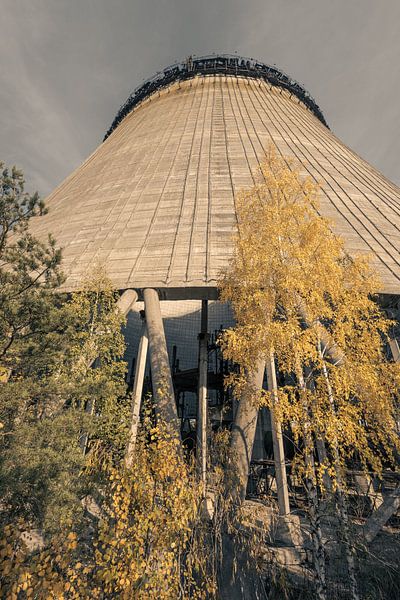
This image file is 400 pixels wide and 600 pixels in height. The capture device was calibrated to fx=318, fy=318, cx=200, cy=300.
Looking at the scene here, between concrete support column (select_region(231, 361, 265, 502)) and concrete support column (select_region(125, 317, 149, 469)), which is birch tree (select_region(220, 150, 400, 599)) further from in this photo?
concrete support column (select_region(125, 317, 149, 469))

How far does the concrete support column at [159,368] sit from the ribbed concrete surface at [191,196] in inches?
32.5

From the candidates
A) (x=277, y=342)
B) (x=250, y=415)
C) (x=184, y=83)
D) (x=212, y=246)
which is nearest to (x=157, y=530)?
(x=277, y=342)

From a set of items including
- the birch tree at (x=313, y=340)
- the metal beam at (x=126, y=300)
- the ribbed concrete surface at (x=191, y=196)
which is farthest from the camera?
the ribbed concrete surface at (x=191, y=196)

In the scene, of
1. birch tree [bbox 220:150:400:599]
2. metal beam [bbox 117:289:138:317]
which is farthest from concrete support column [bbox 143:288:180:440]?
birch tree [bbox 220:150:400:599]

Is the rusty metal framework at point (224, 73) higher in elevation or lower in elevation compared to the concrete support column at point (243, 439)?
higher

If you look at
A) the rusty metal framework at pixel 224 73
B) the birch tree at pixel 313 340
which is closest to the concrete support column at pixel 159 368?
the birch tree at pixel 313 340

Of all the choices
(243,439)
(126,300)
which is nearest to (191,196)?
(126,300)

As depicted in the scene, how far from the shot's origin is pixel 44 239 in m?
15.4

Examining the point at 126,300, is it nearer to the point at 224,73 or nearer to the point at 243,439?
the point at 243,439

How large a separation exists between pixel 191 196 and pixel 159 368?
29.3 ft

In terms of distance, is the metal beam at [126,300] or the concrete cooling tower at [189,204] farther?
the concrete cooling tower at [189,204]

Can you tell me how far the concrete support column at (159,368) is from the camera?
9.01 m

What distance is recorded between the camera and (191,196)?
15172mm

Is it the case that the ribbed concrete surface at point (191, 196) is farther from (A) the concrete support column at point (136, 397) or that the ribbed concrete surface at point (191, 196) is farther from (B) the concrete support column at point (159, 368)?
(A) the concrete support column at point (136, 397)
